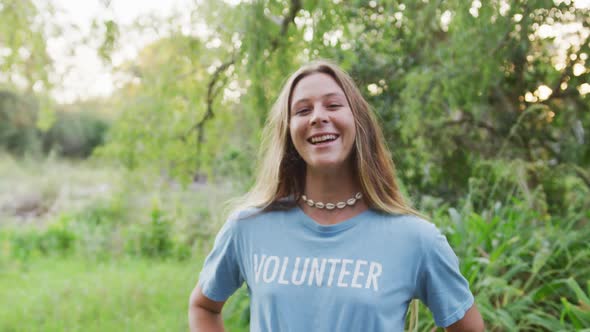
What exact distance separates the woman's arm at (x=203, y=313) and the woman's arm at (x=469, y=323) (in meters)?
0.65

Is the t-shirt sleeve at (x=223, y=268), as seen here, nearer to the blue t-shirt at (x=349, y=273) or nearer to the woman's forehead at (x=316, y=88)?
the blue t-shirt at (x=349, y=273)

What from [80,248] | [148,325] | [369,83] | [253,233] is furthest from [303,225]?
[80,248]

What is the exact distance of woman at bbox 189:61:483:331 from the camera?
1.31 m

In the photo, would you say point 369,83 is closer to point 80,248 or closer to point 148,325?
point 148,325

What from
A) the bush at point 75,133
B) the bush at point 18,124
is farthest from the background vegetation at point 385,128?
the bush at point 75,133

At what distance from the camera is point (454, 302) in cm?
137

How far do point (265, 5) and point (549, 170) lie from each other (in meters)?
3.02

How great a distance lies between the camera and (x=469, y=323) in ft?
4.58

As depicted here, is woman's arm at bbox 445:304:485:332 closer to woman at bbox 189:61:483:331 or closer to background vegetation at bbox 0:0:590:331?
woman at bbox 189:61:483:331

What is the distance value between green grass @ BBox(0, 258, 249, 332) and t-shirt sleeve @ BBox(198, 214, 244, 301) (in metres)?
2.65

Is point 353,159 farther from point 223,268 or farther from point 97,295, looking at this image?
point 97,295

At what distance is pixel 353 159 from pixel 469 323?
0.52 m

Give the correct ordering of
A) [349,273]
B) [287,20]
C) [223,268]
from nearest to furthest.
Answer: [349,273], [223,268], [287,20]

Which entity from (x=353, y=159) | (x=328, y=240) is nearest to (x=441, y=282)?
(x=328, y=240)
